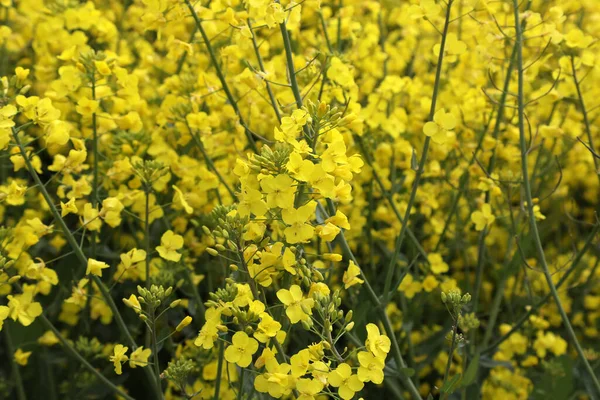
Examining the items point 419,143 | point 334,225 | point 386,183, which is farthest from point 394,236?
Answer: point 334,225

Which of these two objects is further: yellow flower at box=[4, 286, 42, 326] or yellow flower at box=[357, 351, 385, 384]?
yellow flower at box=[4, 286, 42, 326]

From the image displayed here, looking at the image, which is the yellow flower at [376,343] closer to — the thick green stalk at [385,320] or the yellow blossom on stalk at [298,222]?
the yellow blossom on stalk at [298,222]

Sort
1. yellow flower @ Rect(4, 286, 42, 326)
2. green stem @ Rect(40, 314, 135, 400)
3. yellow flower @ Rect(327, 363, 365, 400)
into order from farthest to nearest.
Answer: green stem @ Rect(40, 314, 135, 400), yellow flower @ Rect(4, 286, 42, 326), yellow flower @ Rect(327, 363, 365, 400)


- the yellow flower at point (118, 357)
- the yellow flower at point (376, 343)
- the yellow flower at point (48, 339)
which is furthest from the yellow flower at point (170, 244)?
the yellow flower at point (376, 343)

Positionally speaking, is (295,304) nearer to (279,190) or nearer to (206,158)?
(279,190)

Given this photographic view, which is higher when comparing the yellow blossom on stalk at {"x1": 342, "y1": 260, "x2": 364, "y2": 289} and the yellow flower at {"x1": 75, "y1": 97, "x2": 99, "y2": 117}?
the yellow flower at {"x1": 75, "y1": 97, "x2": 99, "y2": 117}

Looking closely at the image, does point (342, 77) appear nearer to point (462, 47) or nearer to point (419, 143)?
point (462, 47)

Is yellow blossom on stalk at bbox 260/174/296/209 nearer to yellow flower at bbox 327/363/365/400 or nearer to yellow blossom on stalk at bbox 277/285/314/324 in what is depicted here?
yellow blossom on stalk at bbox 277/285/314/324

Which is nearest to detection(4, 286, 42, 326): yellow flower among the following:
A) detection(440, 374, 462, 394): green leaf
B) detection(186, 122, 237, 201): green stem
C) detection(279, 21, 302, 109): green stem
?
detection(186, 122, 237, 201): green stem
